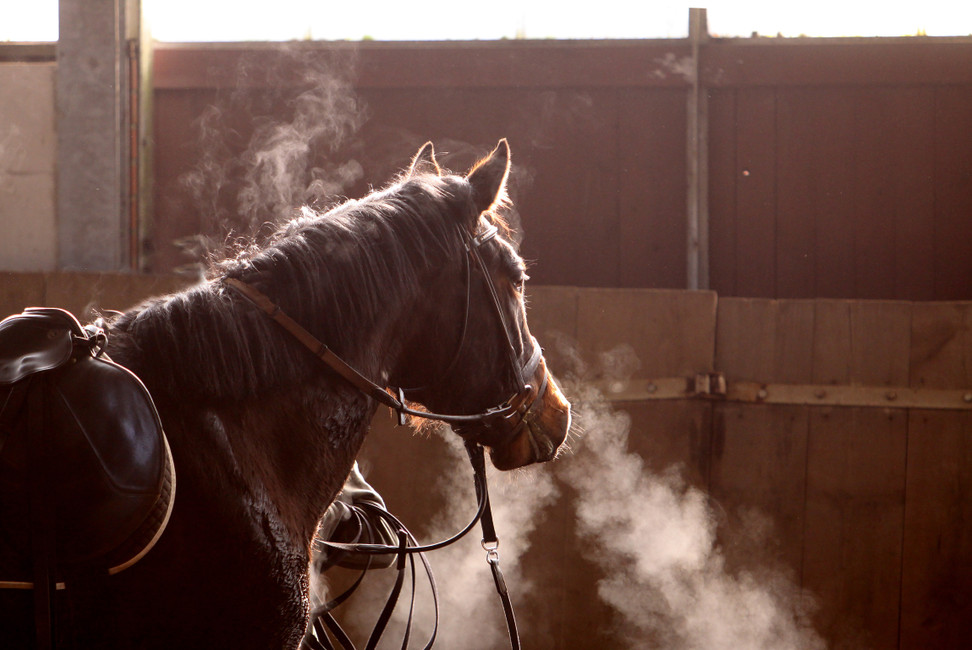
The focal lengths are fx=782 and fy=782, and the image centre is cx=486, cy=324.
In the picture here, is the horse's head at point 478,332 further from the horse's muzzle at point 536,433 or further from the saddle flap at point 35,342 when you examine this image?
the saddle flap at point 35,342

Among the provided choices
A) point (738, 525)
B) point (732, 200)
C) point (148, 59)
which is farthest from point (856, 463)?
point (148, 59)

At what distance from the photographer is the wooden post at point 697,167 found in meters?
4.78

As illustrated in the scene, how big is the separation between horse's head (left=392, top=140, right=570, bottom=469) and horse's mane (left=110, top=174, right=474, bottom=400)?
0.03 meters

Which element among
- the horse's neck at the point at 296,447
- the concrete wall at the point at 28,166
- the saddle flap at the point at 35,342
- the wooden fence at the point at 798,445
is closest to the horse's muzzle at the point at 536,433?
the horse's neck at the point at 296,447

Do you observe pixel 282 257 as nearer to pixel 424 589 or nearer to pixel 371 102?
pixel 424 589

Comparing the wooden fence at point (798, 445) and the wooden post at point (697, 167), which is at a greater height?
the wooden post at point (697, 167)

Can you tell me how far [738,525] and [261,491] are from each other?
3.01 m

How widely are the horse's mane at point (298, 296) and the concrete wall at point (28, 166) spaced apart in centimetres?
393

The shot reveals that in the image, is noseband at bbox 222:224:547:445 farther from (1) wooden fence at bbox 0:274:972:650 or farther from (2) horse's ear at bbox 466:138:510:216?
(1) wooden fence at bbox 0:274:972:650

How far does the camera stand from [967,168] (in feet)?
15.3

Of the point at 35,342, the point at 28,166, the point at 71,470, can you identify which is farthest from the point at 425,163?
the point at 28,166

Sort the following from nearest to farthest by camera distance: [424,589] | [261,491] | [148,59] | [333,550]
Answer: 1. [261,491]
2. [333,550]
3. [424,589]
4. [148,59]

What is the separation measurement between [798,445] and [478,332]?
2.66 meters

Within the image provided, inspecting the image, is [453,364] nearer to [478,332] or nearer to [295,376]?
[478,332]
